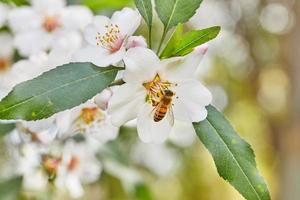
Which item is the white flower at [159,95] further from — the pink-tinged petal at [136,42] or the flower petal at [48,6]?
the flower petal at [48,6]

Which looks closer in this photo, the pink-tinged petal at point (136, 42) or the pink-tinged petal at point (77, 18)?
the pink-tinged petal at point (136, 42)

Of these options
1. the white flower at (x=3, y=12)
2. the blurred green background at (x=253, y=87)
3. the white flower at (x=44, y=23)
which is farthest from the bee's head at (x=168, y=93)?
the blurred green background at (x=253, y=87)

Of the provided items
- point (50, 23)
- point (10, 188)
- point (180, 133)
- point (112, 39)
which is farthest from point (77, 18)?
point (180, 133)

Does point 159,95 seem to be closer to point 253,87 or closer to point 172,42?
point 172,42

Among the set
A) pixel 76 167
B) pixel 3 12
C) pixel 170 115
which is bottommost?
pixel 76 167

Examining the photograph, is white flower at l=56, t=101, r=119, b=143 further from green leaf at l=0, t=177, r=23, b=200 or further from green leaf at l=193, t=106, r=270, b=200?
green leaf at l=0, t=177, r=23, b=200

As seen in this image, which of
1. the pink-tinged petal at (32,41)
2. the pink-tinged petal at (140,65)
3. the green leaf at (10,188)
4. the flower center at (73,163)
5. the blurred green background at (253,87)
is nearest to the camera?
the pink-tinged petal at (140,65)

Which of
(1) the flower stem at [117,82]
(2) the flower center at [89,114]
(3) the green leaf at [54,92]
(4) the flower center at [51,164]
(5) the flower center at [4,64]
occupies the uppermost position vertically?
(3) the green leaf at [54,92]
